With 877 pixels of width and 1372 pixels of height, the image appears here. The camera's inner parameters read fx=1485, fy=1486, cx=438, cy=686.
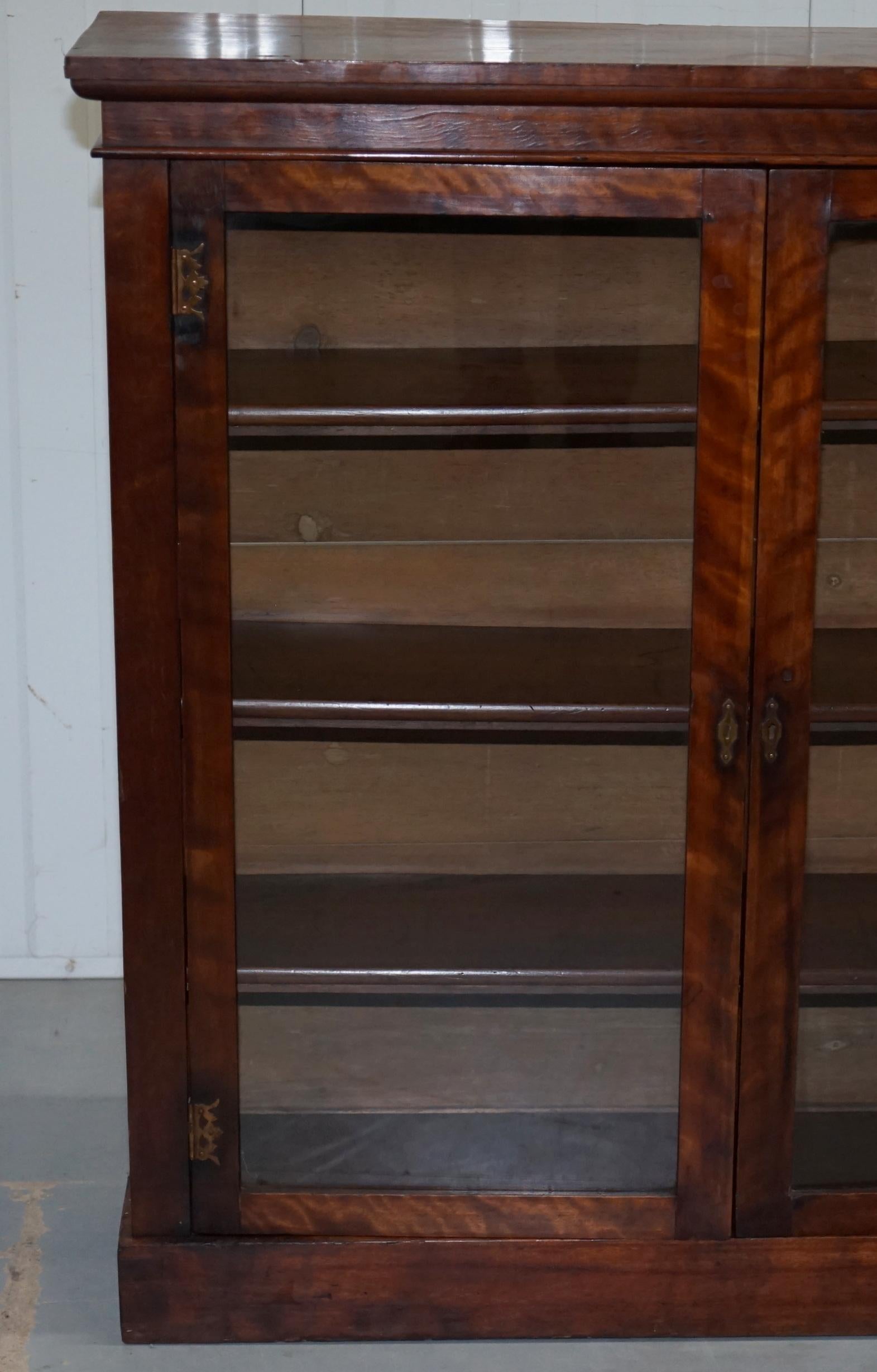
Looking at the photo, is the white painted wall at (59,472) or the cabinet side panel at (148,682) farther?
the white painted wall at (59,472)

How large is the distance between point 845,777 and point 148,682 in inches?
29.2

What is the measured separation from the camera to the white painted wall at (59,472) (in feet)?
7.14

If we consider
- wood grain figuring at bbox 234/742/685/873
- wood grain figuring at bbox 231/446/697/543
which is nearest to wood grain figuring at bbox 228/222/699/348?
wood grain figuring at bbox 231/446/697/543

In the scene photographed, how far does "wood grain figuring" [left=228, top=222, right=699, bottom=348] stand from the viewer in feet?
4.75

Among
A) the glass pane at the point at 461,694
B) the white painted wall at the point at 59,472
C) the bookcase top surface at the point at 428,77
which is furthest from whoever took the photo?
the white painted wall at the point at 59,472

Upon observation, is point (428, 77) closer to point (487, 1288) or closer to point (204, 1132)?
point (204, 1132)

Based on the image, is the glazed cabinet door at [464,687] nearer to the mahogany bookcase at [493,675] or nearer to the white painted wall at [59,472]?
the mahogany bookcase at [493,675]

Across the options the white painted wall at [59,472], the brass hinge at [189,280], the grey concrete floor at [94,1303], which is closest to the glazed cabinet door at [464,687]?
the brass hinge at [189,280]

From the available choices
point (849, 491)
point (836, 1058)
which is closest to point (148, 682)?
point (849, 491)

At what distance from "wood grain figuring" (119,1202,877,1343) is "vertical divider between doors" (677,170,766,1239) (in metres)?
0.07

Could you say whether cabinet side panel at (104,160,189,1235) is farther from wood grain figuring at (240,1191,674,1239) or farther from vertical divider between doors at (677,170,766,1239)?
vertical divider between doors at (677,170,766,1239)

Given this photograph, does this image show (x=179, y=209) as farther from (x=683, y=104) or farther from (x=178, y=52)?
(x=683, y=104)

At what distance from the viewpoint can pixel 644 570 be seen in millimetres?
1534

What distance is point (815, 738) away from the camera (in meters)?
1.57
